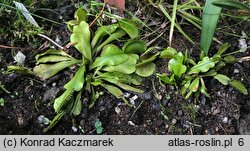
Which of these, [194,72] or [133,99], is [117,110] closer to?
[133,99]

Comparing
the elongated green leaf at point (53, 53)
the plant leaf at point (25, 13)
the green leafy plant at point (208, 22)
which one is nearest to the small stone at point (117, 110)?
the elongated green leaf at point (53, 53)

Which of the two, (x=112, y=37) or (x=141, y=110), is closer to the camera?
(x=141, y=110)

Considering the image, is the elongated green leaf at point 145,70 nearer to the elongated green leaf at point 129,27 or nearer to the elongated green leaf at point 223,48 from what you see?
the elongated green leaf at point 129,27

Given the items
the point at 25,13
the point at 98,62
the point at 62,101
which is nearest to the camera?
the point at 62,101

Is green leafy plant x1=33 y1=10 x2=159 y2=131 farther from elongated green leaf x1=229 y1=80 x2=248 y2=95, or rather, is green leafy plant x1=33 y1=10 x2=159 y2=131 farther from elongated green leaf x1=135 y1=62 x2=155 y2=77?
elongated green leaf x1=229 y1=80 x2=248 y2=95

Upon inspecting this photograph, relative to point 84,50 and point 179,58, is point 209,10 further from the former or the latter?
point 84,50

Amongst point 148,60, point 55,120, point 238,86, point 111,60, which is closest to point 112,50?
point 111,60

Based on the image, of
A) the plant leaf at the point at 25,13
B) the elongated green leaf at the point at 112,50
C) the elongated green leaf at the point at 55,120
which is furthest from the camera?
the plant leaf at the point at 25,13
